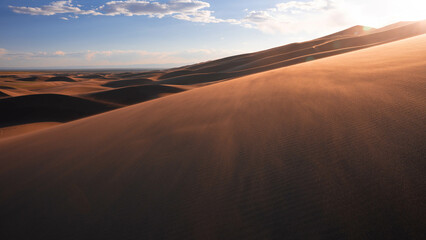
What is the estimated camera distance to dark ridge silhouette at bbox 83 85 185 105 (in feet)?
50.3

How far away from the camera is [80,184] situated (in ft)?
8.81

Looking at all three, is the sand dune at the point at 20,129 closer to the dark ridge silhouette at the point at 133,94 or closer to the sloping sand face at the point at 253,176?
the dark ridge silhouette at the point at 133,94

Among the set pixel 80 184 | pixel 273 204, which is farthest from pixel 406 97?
pixel 80 184

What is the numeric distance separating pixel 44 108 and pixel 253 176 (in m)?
13.5

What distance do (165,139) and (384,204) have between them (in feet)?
8.65

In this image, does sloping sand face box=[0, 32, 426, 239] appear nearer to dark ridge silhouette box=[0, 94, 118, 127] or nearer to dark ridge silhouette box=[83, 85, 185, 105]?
dark ridge silhouette box=[0, 94, 118, 127]

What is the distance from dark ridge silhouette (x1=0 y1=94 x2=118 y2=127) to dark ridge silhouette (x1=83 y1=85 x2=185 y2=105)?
144cm

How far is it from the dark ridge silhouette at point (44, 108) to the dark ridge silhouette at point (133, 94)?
1445 mm

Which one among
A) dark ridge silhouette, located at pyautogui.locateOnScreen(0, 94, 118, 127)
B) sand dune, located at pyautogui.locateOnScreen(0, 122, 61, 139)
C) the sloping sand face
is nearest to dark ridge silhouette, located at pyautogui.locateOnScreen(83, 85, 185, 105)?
dark ridge silhouette, located at pyautogui.locateOnScreen(0, 94, 118, 127)

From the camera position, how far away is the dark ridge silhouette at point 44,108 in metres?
11.2

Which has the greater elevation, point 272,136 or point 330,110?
point 330,110

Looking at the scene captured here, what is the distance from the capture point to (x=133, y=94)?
640 inches

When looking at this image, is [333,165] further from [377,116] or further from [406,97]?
[406,97]

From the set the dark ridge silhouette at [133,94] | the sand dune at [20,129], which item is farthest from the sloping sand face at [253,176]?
the dark ridge silhouette at [133,94]
